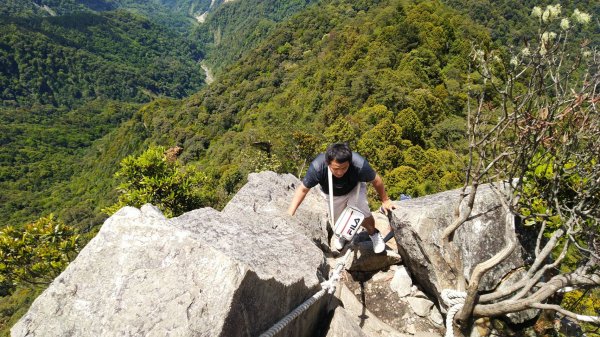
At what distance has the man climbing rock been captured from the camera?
15.5 feet

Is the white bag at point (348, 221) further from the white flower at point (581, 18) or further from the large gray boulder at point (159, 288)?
the white flower at point (581, 18)

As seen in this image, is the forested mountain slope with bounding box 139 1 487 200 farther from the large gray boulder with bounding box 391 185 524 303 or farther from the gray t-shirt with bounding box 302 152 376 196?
the large gray boulder with bounding box 391 185 524 303

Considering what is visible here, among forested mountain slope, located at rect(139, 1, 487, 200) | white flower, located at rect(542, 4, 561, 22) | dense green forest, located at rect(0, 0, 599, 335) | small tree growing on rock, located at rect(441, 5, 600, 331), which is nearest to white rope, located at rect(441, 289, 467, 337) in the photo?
small tree growing on rock, located at rect(441, 5, 600, 331)

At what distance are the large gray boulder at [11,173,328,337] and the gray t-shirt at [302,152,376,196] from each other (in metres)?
1.61

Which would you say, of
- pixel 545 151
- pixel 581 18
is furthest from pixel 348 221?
pixel 581 18

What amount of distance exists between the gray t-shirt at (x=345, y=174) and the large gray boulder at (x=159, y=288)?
161cm

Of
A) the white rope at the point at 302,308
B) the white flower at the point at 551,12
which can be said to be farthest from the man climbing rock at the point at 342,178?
the white flower at the point at 551,12

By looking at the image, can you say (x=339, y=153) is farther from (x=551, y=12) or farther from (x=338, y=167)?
(x=551, y=12)

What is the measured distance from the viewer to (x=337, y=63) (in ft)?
168

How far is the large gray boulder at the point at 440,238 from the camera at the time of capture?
17.5 feet

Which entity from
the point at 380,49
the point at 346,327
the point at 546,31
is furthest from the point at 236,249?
the point at 380,49

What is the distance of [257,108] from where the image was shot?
216 feet

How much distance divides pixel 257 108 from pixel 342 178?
6202cm

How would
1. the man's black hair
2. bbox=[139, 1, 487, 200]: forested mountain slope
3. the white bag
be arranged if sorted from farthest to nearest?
bbox=[139, 1, 487, 200]: forested mountain slope → the white bag → the man's black hair
